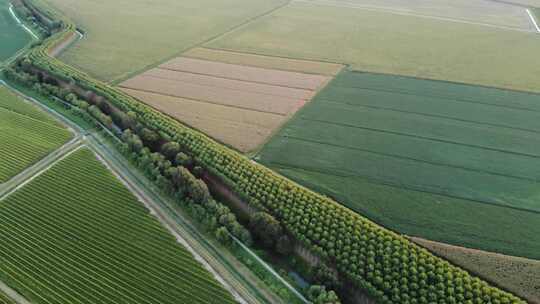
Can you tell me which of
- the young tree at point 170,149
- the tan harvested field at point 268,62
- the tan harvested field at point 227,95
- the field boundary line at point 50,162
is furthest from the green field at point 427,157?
the field boundary line at point 50,162

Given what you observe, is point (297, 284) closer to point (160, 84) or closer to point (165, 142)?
point (165, 142)

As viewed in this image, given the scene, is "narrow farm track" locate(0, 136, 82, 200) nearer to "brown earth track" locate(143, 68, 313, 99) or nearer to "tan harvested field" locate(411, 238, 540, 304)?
"brown earth track" locate(143, 68, 313, 99)

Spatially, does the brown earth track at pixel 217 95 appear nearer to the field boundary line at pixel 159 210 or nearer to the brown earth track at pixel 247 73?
the brown earth track at pixel 247 73

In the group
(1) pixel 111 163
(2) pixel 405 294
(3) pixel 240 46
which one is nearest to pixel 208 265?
(2) pixel 405 294

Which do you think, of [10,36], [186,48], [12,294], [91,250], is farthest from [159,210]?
[10,36]

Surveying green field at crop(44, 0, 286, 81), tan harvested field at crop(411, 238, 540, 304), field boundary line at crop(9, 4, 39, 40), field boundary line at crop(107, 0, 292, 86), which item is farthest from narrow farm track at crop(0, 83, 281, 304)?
field boundary line at crop(9, 4, 39, 40)
